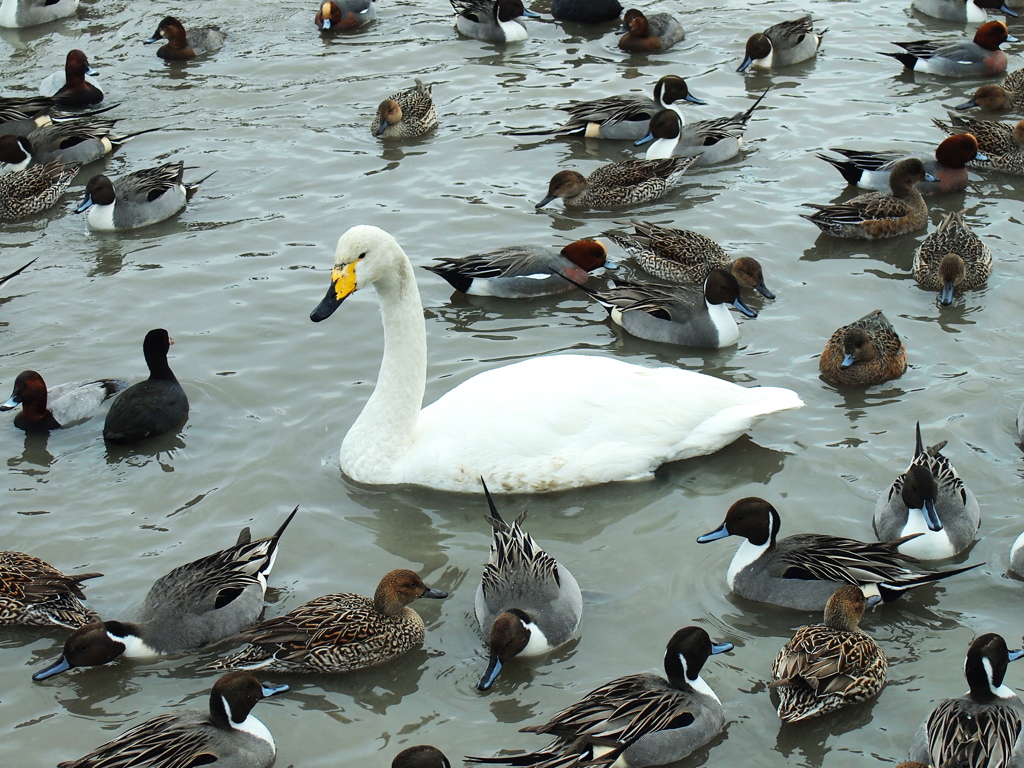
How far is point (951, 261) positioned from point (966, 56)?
5.81m

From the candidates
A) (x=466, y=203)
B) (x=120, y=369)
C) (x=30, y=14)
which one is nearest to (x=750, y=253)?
(x=466, y=203)

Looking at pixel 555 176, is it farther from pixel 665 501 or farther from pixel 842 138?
pixel 665 501

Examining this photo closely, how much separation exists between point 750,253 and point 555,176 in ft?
6.82

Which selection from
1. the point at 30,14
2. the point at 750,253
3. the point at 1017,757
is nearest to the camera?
the point at 1017,757

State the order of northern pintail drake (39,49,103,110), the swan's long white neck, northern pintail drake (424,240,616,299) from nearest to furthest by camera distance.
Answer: the swan's long white neck → northern pintail drake (424,240,616,299) → northern pintail drake (39,49,103,110)

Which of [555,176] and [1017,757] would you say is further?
[555,176]

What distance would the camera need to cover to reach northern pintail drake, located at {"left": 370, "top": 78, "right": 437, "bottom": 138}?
1355 centimetres

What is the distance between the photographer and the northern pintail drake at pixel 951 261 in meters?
10.1

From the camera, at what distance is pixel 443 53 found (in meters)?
16.2

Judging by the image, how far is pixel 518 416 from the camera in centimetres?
795

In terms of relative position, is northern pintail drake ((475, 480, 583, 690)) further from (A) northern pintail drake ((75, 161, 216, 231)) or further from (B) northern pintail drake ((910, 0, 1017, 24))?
(B) northern pintail drake ((910, 0, 1017, 24))

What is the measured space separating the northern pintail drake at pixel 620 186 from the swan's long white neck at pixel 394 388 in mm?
4108

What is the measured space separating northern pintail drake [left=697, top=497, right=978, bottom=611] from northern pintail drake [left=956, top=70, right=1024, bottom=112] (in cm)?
844

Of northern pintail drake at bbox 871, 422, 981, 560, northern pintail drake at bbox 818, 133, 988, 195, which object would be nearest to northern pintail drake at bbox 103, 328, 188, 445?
northern pintail drake at bbox 871, 422, 981, 560
